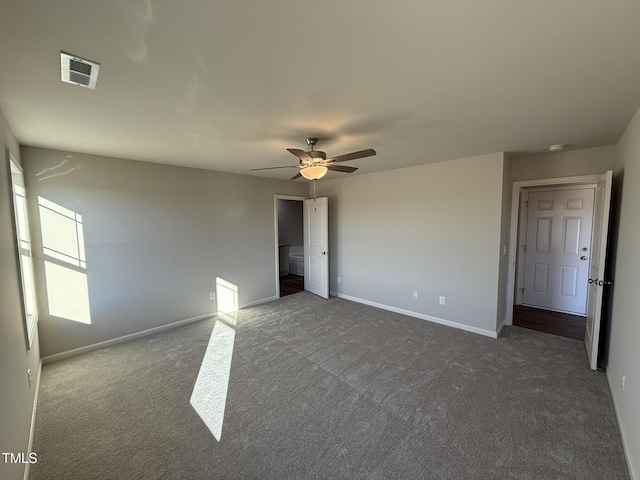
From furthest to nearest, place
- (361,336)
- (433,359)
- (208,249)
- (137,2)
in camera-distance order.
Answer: (208,249)
(361,336)
(433,359)
(137,2)

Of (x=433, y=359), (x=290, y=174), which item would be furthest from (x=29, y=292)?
(x=433, y=359)

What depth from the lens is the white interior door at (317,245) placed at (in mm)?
5188

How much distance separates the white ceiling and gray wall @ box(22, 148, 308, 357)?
0.63 metres

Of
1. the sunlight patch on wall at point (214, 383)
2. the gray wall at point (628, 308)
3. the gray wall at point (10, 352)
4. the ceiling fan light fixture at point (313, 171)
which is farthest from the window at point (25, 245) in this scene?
the gray wall at point (628, 308)

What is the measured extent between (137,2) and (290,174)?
3.63 m

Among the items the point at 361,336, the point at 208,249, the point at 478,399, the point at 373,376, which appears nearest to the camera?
the point at 478,399

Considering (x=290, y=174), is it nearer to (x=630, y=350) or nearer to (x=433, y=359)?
(x=433, y=359)

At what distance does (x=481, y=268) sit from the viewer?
3.56 meters

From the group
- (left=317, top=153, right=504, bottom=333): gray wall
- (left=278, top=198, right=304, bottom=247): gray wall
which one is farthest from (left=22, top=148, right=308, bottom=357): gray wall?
(left=278, top=198, right=304, bottom=247): gray wall

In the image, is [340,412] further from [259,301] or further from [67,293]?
[67,293]

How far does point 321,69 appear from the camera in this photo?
4.81ft

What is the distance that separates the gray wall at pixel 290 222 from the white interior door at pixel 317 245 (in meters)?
2.63

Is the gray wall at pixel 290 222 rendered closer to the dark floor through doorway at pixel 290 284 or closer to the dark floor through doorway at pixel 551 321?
the dark floor through doorway at pixel 290 284

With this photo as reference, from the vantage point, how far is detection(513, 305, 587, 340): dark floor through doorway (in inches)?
145
